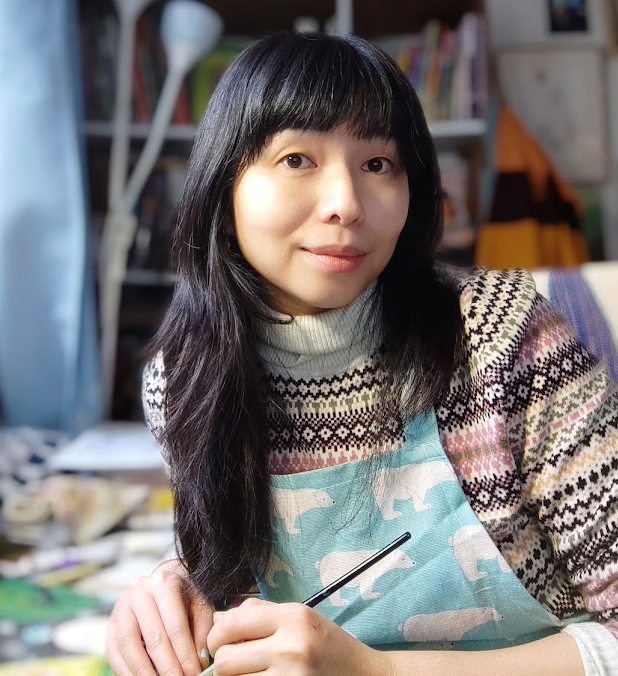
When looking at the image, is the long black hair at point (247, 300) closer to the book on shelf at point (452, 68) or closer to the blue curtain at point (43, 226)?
the blue curtain at point (43, 226)

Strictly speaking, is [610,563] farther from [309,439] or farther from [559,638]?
[309,439]

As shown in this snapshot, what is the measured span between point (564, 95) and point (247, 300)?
→ 2304 millimetres

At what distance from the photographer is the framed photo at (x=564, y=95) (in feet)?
8.96

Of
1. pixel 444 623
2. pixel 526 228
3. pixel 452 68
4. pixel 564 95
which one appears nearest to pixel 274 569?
pixel 444 623

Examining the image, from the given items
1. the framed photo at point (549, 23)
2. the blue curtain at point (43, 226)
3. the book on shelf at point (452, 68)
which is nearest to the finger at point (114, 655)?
the blue curtain at point (43, 226)

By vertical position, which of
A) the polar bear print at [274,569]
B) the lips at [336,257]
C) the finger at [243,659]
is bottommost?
the polar bear print at [274,569]

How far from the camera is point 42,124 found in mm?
2252

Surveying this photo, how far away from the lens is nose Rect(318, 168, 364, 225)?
2.26 feet

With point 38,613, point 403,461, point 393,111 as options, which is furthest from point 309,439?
point 38,613

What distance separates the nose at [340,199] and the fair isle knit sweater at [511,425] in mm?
141

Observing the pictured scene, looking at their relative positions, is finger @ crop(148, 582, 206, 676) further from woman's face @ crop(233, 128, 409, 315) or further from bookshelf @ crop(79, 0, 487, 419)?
bookshelf @ crop(79, 0, 487, 419)

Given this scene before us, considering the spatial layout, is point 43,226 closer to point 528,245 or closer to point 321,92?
point 528,245

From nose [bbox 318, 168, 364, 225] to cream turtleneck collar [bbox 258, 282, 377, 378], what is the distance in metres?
0.14

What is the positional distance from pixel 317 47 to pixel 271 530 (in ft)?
1.62
